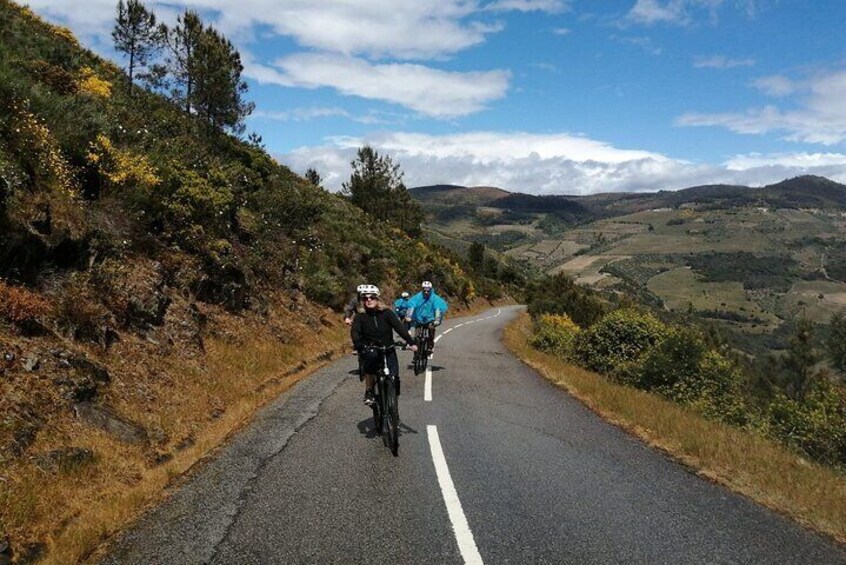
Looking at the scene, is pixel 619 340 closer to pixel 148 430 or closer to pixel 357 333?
pixel 357 333

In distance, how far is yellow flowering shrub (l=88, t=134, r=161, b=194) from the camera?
11156 millimetres

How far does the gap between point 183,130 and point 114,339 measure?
46.2ft

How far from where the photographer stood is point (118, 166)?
1144cm

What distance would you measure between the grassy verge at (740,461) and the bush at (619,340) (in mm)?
9548

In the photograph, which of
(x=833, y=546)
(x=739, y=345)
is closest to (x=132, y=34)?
(x=833, y=546)

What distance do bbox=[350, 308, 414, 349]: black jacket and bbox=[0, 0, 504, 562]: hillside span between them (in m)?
2.54

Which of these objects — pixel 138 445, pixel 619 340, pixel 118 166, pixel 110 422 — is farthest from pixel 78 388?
pixel 619 340

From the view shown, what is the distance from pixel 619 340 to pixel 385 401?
15.6 m

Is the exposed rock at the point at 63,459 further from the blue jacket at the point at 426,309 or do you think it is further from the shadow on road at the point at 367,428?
the blue jacket at the point at 426,309

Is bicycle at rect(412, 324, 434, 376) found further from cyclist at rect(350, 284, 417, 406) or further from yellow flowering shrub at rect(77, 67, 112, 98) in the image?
yellow flowering shrub at rect(77, 67, 112, 98)

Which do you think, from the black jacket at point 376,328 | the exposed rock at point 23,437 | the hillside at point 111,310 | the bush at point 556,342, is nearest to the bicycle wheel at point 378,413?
the black jacket at point 376,328

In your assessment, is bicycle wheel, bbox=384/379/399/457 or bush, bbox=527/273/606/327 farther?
bush, bbox=527/273/606/327

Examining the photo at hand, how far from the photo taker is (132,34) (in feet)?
98.8

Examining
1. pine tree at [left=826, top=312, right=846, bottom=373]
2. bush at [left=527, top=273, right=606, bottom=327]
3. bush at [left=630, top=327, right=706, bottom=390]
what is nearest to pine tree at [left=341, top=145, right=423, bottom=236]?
bush at [left=527, top=273, right=606, bottom=327]
